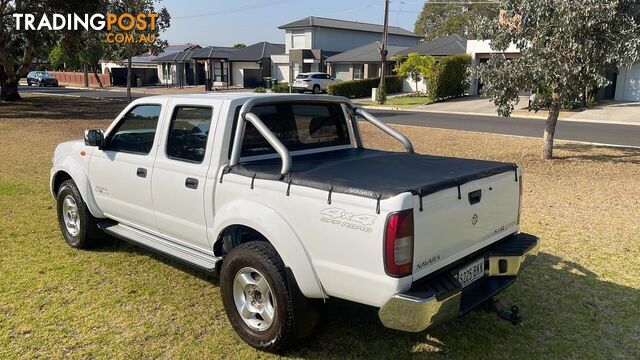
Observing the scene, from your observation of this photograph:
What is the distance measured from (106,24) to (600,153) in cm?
2370

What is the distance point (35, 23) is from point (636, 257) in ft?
83.6

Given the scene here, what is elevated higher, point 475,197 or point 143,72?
point 143,72

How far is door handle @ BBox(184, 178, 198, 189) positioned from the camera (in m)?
4.00

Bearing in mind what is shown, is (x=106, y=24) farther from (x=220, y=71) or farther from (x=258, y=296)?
(x=220, y=71)

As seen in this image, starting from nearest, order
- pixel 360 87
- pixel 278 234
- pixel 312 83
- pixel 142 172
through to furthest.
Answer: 1. pixel 278 234
2. pixel 142 172
3. pixel 360 87
4. pixel 312 83

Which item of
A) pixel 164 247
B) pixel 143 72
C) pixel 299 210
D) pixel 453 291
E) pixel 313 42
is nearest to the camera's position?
pixel 453 291

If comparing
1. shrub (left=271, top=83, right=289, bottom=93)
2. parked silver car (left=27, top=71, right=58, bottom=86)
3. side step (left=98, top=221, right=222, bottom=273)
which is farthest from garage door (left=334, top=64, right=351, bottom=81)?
side step (left=98, top=221, right=222, bottom=273)

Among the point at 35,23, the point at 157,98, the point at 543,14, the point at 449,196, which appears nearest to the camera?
the point at 449,196

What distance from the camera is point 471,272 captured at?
3.49 meters

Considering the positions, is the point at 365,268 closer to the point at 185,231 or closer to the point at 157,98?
the point at 185,231

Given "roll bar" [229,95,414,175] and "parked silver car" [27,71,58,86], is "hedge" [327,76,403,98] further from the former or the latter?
"parked silver car" [27,71,58,86]

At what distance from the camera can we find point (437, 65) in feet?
107

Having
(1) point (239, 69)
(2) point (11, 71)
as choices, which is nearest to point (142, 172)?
(2) point (11, 71)

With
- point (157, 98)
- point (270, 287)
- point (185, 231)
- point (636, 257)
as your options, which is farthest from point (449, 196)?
point (636, 257)
